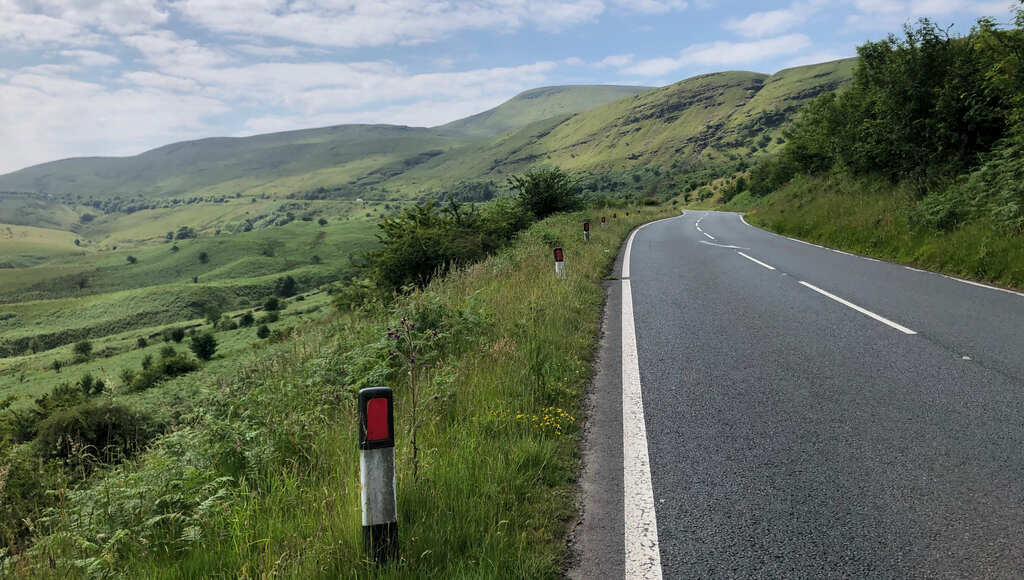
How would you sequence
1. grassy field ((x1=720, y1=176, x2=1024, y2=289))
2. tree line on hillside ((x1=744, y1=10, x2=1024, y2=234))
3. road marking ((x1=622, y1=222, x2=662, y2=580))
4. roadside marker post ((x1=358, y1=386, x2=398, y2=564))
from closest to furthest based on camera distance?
1. roadside marker post ((x1=358, y1=386, x2=398, y2=564))
2. road marking ((x1=622, y1=222, x2=662, y2=580))
3. grassy field ((x1=720, y1=176, x2=1024, y2=289))
4. tree line on hillside ((x1=744, y1=10, x2=1024, y2=234))

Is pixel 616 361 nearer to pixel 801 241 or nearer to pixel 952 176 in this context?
pixel 952 176

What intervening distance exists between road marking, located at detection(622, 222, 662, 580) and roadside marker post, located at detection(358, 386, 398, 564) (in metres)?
1.16

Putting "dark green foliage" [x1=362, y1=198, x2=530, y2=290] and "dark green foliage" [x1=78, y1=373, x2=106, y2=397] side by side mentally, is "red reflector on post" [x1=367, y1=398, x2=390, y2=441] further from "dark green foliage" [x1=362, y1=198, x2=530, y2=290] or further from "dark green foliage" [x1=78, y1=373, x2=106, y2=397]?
"dark green foliage" [x1=78, y1=373, x2=106, y2=397]

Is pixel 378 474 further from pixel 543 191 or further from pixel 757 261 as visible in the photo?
pixel 543 191

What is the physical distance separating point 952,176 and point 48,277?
224 m

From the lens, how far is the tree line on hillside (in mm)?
Result: 12148

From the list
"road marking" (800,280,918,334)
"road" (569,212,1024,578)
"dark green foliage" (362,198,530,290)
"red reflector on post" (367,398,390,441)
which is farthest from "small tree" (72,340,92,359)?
"red reflector on post" (367,398,390,441)

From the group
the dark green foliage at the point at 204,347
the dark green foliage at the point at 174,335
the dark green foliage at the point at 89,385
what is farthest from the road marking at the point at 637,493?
the dark green foliage at the point at 174,335

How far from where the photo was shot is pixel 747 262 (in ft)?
44.2

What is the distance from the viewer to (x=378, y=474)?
7.64 ft

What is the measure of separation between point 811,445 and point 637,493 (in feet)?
4.72

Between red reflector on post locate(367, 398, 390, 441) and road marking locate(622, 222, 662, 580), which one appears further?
road marking locate(622, 222, 662, 580)

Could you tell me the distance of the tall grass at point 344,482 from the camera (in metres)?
2.57

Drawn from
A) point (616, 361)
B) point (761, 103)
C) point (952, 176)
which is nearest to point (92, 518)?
point (616, 361)
